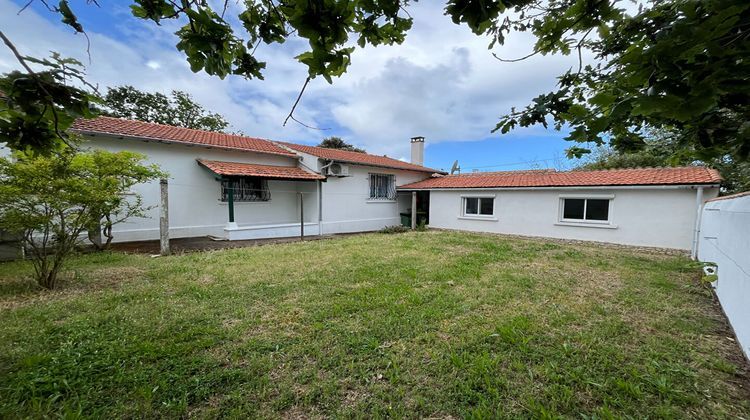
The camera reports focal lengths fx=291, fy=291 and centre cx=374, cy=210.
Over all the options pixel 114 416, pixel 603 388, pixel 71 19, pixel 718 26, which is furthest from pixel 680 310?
pixel 71 19

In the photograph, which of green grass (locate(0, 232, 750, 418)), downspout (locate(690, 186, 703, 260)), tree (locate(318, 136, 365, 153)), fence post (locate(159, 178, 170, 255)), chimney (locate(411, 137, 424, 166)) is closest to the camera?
green grass (locate(0, 232, 750, 418))

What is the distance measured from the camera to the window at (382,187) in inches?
666

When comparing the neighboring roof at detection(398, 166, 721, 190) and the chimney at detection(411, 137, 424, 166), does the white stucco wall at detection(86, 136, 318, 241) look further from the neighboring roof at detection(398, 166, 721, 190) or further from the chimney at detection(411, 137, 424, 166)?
the chimney at detection(411, 137, 424, 166)

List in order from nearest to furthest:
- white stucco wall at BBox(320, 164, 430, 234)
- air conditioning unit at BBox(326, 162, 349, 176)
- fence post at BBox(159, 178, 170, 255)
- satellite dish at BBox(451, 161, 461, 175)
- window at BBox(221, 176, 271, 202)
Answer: fence post at BBox(159, 178, 170, 255) < window at BBox(221, 176, 271, 202) < air conditioning unit at BBox(326, 162, 349, 176) < white stucco wall at BBox(320, 164, 430, 234) < satellite dish at BBox(451, 161, 461, 175)

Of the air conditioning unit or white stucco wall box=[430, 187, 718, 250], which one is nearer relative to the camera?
white stucco wall box=[430, 187, 718, 250]

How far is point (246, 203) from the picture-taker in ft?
43.4

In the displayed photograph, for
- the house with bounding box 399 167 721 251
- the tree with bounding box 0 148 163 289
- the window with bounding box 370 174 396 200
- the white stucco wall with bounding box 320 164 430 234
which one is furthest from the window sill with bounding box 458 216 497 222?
the tree with bounding box 0 148 163 289

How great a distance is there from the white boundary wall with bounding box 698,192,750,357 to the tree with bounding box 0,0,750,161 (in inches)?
82.0

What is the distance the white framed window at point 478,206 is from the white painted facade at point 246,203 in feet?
14.3

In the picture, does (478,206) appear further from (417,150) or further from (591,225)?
(417,150)

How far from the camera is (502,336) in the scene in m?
3.53

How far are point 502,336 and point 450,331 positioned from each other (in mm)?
611

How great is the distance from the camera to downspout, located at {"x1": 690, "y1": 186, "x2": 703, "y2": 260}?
8948 millimetres

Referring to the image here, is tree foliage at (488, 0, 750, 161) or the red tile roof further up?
the red tile roof
